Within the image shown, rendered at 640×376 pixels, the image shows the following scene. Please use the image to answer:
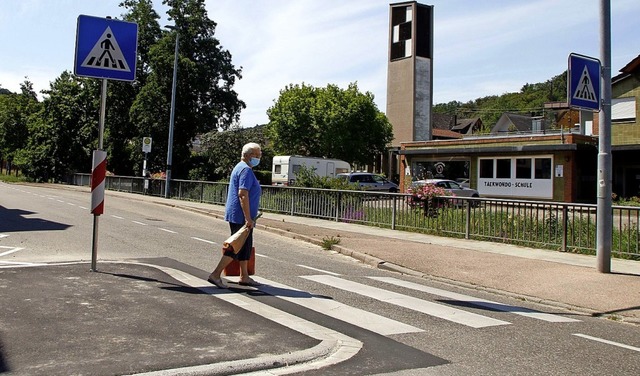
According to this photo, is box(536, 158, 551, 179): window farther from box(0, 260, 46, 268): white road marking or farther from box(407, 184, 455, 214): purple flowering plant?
box(0, 260, 46, 268): white road marking

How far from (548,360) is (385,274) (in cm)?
509

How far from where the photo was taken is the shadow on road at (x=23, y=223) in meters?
14.2

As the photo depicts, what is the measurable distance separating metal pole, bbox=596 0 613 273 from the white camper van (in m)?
26.3

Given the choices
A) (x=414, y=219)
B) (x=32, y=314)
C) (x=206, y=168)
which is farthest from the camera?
(x=206, y=168)

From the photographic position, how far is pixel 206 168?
3953 centimetres

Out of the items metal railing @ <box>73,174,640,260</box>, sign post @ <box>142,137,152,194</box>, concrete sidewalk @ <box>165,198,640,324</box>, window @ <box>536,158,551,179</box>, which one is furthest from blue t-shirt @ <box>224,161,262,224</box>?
window @ <box>536,158,551,179</box>

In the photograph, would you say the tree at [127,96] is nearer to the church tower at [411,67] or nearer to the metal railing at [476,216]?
the church tower at [411,67]

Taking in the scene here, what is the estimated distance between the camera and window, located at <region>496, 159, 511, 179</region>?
108 feet

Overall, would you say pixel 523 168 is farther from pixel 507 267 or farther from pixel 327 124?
pixel 327 124

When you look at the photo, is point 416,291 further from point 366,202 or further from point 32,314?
point 366,202

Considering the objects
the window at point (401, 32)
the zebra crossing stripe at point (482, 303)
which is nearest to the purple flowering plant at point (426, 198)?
the zebra crossing stripe at point (482, 303)

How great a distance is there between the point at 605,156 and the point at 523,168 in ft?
76.7

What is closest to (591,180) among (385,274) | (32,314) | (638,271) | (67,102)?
(638,271)

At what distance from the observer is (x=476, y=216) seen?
47.3 ft
